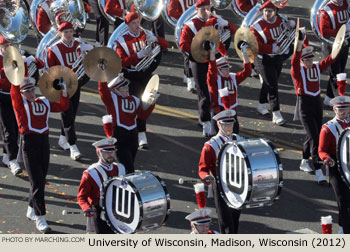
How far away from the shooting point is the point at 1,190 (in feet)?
48.3

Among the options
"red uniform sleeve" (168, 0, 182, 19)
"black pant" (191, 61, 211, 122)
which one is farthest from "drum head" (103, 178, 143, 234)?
"red uniform sleeve" (168, 0, 182, 19)

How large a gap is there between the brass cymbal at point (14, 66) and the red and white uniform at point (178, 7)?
4728 millimetres

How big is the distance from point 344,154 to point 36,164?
12.7ft

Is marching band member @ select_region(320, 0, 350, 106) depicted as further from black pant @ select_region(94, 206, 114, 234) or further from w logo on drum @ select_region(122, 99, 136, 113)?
black pant @ select_region(94, 206, 114, 234)

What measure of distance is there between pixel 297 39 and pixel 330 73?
9.68 feet

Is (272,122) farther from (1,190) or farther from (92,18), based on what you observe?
(92,18)

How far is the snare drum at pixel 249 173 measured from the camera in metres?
12.1

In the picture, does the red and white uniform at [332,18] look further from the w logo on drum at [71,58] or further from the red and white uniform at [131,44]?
the w logo on drum at [71,58]

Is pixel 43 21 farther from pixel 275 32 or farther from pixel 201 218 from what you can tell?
pixel 201 218

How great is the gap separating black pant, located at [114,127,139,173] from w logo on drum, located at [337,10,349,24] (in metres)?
4.79

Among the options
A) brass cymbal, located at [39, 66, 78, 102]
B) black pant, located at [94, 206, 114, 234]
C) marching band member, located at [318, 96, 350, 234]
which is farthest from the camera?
brass cymbal, located at [39, 66, 78, 102]

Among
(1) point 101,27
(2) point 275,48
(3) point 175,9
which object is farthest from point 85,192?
(1) point 101,27

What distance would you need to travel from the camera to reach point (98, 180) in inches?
484

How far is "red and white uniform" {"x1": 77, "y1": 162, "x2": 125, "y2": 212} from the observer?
12.2 metres
